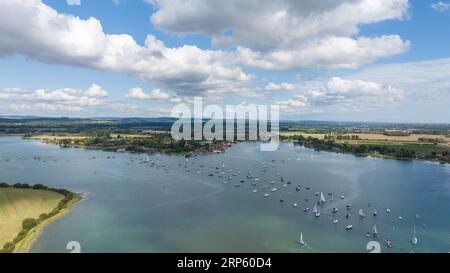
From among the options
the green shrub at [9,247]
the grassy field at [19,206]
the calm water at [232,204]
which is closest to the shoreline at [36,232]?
the green shrub at [9,247]

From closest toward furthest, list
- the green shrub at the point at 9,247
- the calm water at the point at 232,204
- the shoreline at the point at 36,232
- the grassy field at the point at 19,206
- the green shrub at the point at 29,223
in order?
the green shrub at the point at 9,247, the shoreline at the point at 36,232, the calm water at the point at 232,204, the grassy field at the point at 19,206, the green shrub at the point at 29,223

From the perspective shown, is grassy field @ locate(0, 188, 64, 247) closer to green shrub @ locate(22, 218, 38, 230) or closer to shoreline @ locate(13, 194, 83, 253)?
green shrub @ locate(22, 218, 38, 230)

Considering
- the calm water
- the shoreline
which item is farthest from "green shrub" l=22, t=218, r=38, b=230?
the calm water

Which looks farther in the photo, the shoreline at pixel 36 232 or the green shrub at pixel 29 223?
the green shrub at pixel 29 223

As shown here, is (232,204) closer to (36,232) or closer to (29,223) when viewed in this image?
(36,232)

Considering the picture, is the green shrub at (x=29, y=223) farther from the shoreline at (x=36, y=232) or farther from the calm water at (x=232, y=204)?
the calm water at (x=232, y=204)
